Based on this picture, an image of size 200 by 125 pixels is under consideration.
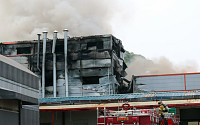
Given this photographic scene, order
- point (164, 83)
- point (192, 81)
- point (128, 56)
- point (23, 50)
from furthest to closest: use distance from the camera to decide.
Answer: point (128, 56) < point (23, 50) < point (164, 83) < point (192, 81)

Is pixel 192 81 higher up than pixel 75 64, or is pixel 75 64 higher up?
pixel 75 64

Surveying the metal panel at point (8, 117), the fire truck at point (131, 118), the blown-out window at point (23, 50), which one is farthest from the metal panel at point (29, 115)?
the blown-out window at point (23, 50)

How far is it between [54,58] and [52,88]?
4.53 m

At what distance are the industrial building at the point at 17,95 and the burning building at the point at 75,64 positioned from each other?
27300mm

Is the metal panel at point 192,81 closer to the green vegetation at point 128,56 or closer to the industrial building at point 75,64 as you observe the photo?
the industrial building at point 75,64

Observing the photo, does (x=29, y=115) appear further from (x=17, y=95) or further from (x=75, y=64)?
(x=75, y=64)

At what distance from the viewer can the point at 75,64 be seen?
59.3 metres

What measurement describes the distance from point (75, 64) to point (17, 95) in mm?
34388

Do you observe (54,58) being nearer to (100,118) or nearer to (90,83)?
(90,83)

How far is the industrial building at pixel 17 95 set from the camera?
81.4ft

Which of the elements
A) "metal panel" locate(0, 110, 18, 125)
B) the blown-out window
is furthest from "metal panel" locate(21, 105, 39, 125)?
the blown-out window

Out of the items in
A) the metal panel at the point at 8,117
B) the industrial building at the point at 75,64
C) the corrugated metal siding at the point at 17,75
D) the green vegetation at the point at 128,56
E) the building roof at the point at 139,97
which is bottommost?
the metal panel at the point at 8,117

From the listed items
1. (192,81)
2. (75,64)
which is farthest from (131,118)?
(75,64)

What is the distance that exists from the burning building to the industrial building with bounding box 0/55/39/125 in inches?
1075
